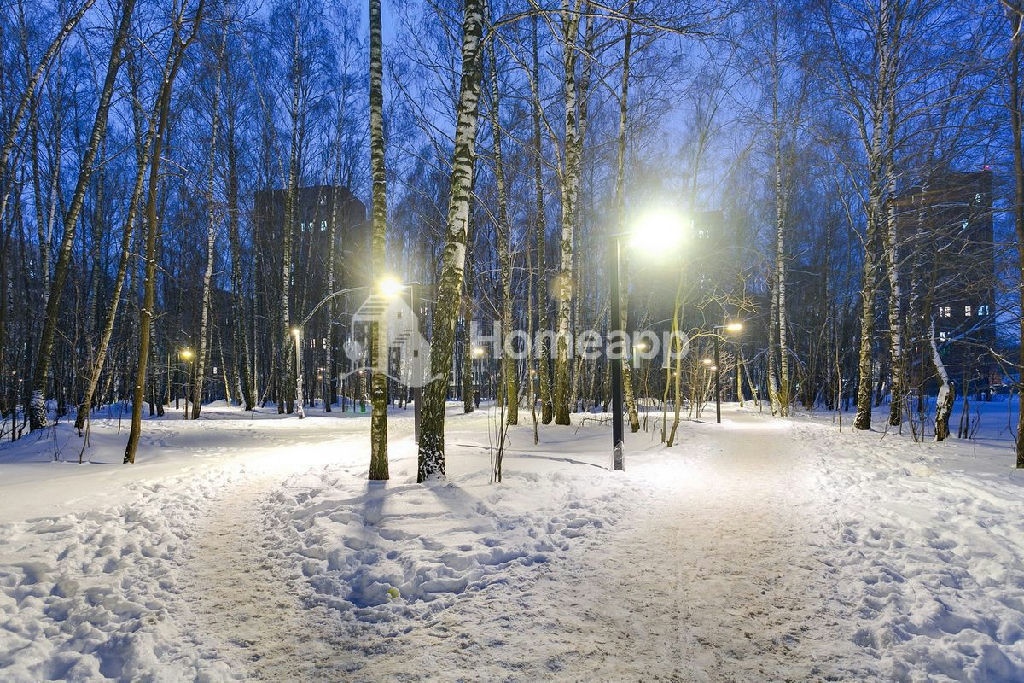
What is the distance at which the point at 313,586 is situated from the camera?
394cm

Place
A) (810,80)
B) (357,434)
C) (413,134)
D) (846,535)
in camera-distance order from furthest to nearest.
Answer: (413,134)
(810,80)
(357,434)
(846,535)

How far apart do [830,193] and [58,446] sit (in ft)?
102

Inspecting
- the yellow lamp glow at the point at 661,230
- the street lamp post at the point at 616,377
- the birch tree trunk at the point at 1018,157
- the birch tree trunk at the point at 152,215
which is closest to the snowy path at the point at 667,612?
the street lamp post at the point at 616,377

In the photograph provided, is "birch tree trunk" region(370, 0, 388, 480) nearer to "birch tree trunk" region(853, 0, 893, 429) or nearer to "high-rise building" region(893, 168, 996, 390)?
"high-rise building" region(893, 168, 996, 390)

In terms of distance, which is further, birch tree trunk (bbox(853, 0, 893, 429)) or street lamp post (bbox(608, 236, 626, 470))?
birch tree trunk (bbox(853, 0, 893, 429))

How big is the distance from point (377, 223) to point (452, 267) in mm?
1323

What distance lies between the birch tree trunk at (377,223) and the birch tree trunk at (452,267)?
0.66 metres

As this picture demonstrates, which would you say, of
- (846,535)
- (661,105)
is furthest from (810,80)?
(846,535)

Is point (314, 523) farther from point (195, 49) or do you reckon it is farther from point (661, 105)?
point (661, 105)

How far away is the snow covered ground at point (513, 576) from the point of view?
2.88m

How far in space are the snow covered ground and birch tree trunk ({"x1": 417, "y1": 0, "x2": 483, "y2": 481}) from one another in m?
0.61

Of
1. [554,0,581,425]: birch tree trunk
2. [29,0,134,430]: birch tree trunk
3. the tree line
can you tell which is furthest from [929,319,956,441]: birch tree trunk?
[29,0,134,430]: birch tree trunk

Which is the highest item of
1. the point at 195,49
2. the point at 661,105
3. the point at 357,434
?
the point at 661,105

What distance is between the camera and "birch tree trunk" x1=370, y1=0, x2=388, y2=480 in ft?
21.7
